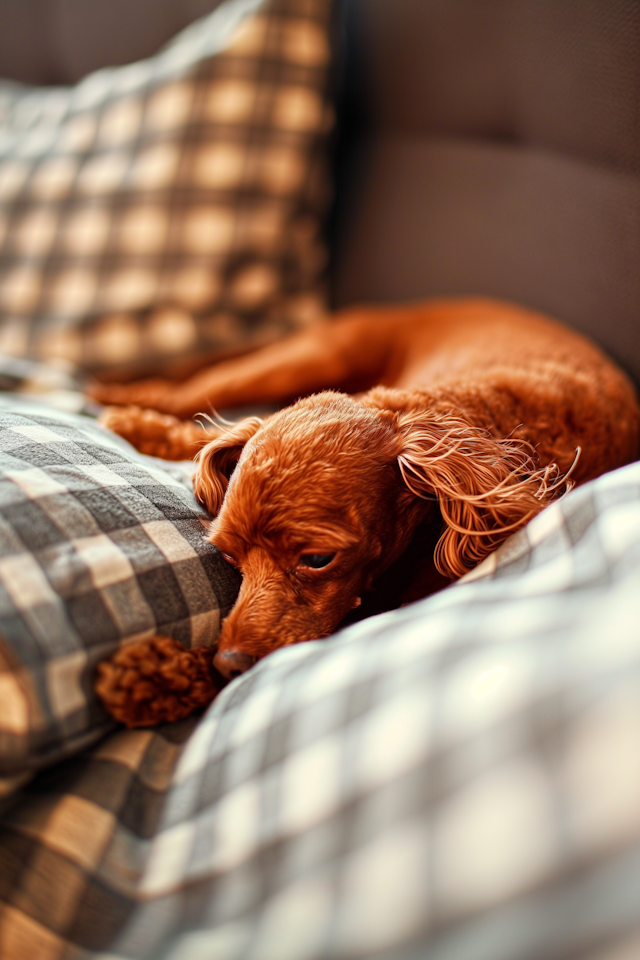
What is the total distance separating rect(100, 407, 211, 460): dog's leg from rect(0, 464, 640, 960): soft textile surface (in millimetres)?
919

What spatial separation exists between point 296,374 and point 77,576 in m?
1.23

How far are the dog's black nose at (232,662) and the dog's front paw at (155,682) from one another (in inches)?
0.9

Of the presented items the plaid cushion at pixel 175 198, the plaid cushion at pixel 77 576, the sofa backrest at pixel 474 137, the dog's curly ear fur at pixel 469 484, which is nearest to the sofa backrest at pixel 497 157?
the sofa backrest at pixel 474 137

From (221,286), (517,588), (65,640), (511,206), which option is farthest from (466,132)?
(65,640)

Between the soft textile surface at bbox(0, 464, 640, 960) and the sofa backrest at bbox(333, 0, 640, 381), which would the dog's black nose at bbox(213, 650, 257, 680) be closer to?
the soft textile surface at bbox(0, 464, 640, 960)

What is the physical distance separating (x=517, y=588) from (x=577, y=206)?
1.18m

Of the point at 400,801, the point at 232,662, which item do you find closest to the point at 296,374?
the point at 232,662

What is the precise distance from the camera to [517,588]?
74 cm

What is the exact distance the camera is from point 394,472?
119 centimetres

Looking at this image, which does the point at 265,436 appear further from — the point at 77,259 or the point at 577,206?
the point at 77,259

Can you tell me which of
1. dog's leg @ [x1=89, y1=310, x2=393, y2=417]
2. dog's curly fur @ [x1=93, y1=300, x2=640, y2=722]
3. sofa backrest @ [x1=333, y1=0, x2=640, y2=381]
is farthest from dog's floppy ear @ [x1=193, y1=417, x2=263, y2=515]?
sofa backrest @ [x1=333, y1=0, x2=640, y2=381]

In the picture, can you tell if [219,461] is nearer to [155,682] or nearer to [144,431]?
[144,431]

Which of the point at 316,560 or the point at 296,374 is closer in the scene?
the point at 316,560

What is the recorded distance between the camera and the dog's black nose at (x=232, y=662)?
3.19ft
